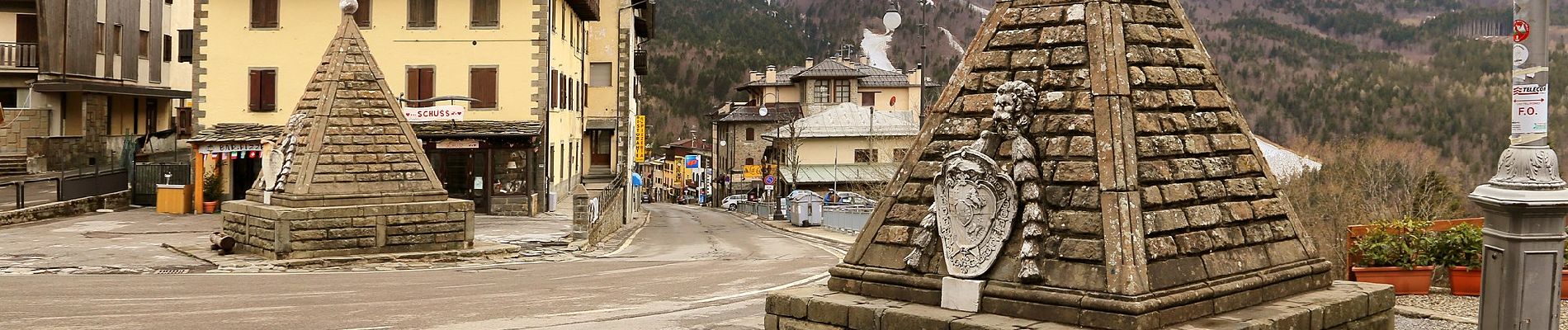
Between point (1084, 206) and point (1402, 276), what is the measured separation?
850 centimetres

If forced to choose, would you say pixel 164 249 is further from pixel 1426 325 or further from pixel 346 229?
pixel 1426 325

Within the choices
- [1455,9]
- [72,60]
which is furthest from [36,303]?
[1455,9]

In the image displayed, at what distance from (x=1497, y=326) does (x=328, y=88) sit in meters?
16.4

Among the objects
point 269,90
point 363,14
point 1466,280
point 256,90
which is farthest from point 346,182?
point 256,90

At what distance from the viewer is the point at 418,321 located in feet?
43.1

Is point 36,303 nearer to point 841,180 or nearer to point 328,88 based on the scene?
point 328,88

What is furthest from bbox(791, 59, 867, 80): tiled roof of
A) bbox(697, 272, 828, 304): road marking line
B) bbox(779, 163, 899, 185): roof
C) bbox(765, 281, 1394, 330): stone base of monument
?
bbox(765, 281, 1394, 330): stone base of monument

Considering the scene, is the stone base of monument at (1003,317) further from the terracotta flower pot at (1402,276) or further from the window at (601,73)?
the window at (601,73)

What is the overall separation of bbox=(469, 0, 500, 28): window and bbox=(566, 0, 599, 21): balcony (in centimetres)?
428

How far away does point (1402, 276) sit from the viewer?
13906 mm

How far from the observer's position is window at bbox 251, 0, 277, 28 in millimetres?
34094

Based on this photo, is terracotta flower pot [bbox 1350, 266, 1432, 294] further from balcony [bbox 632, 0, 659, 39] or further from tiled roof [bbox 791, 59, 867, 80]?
tiled roof [bbox 791, 59, 867, 80]

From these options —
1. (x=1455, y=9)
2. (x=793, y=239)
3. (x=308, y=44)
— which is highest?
(x=1455, y=9)

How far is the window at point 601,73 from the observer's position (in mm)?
47188
